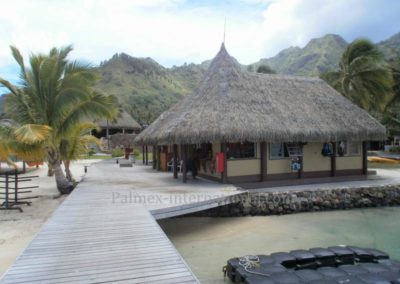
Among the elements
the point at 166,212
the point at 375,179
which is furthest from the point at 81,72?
the point at 375,179

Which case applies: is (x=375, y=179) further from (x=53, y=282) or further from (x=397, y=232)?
(x=53, y=282)

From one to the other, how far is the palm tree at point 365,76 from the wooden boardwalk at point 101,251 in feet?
49.6

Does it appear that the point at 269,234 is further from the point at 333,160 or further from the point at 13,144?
the point at 13,144

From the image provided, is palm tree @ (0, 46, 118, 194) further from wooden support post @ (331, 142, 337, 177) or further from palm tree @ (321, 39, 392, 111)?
palm tree @ (321, 39, 392, 111)

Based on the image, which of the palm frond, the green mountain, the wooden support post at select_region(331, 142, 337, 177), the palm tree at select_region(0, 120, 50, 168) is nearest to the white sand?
the palm tree at select_region(0, 120, 50, 168)

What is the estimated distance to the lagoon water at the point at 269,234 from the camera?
6938 mm

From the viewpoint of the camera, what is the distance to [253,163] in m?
11.4

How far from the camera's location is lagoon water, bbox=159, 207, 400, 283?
22.8ft

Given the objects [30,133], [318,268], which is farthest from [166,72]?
[318,268]

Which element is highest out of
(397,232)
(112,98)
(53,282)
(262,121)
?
(112,98)

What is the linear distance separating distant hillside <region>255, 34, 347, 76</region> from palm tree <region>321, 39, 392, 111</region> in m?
52.4

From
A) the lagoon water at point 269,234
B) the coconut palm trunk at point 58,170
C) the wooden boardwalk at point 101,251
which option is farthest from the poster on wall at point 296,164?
the coconut palm trunk at point 58,170

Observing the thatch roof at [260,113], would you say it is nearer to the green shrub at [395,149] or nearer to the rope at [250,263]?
the rope at [250,263]

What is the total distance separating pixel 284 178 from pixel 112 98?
22.2 feet
